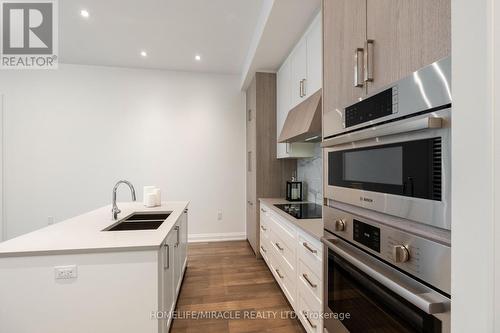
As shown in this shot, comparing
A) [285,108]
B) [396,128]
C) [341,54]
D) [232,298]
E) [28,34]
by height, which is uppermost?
[28,34]

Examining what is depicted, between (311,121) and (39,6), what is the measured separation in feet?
9.86

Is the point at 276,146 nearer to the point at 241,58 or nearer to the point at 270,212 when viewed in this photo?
the point at 270,212

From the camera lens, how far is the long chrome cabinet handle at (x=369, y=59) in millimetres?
928

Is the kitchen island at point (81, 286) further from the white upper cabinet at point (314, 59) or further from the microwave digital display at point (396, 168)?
the white upper cabinet at point (314, 59)

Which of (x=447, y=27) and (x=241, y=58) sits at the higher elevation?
(x=241, y=58)

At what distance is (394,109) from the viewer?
79 cm

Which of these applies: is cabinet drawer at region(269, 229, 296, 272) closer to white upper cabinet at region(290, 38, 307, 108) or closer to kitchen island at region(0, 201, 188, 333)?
kitchen island at region(0, 201, 188, 333)

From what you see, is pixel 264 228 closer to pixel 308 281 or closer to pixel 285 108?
pixel 308 281

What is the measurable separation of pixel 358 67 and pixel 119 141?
3.99 metres

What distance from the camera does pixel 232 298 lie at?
2.33 metres

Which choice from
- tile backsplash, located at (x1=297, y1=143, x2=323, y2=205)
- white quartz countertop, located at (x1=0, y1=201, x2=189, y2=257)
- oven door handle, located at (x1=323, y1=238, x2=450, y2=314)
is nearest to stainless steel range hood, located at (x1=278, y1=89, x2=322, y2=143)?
Answer: tile backsplash, located at (x1=297, y1=143, x2=323, y2=205)

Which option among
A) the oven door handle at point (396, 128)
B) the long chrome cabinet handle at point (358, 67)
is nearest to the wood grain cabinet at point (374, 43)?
the long chrome cabinet handle at point (358, 67)
